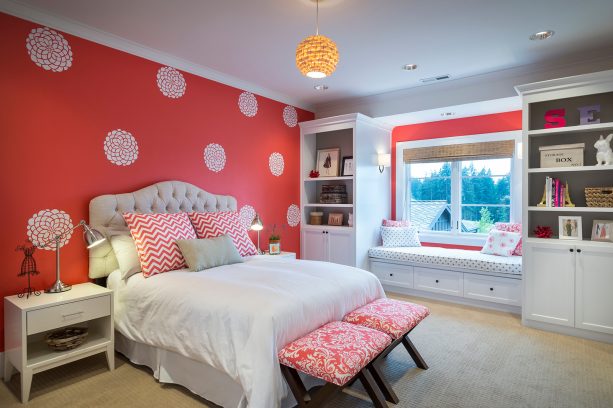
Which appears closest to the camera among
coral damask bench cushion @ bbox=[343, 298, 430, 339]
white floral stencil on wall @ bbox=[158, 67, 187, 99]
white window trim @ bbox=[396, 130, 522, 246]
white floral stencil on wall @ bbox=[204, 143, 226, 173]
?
coral damask bench cushion @ bbox=[343, 298, 430, 339]

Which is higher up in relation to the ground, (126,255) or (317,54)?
(317,54)

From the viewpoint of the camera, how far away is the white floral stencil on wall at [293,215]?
193 inches

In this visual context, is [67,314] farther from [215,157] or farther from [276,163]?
[276,163]

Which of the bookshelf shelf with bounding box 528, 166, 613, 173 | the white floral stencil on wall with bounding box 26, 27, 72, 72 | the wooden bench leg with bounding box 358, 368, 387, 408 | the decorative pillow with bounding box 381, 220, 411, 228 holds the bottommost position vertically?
the wooden bench leg with bounding box 358, 368, 387, 408

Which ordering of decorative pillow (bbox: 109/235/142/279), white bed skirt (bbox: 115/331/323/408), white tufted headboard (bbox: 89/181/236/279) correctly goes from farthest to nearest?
white tufted headboard (bbox: 89/181/236/279) < decorative pillow (bbox: 109/235/142/279) < white bed skirt (bbox: 115/331/323/408)

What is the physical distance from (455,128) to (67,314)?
4596mm

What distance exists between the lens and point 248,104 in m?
4.26

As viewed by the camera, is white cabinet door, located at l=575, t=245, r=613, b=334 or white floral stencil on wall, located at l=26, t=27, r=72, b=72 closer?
white floral stencil on wall, located at l=26, t=27, r=72, b=72

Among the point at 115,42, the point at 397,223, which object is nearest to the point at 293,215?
the point at 397,223

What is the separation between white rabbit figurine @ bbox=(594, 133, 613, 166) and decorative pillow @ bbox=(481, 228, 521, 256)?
121 centimetres

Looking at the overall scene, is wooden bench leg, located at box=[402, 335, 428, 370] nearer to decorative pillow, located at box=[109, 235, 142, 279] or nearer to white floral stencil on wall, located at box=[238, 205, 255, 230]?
decorative pillow, located at box=[109, 235, 142, 279]

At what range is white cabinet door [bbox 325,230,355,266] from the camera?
4.61 m

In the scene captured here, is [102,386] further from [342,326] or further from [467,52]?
[467,52]

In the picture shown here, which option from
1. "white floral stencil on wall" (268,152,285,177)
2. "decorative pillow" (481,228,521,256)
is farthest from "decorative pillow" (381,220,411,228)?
"white floral stencil on wall" (268,152,285,177)
